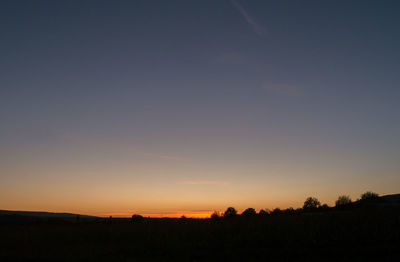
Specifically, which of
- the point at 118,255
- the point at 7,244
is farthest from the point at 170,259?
the point at 7,244

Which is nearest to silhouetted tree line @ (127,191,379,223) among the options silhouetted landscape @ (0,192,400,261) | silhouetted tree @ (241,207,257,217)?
silhouetted tree @ (241,207,257,217)

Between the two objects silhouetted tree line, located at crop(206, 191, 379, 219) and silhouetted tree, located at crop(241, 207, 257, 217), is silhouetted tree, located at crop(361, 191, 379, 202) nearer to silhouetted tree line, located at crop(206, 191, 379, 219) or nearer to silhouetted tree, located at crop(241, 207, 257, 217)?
silhouetted tree line, located at crop(206, 191, 379, 219)

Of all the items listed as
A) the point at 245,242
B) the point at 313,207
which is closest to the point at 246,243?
the point at 245,242

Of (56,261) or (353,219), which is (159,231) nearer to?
(56,261)

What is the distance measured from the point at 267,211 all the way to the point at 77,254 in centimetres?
3292

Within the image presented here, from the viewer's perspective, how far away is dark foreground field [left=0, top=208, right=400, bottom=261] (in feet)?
49.2

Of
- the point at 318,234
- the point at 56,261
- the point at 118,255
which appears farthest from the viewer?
the point at 318,234

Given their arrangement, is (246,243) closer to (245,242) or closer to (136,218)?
(245,242)

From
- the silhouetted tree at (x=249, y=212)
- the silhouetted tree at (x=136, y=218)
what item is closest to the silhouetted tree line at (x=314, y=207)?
the silhouetted tree at (x=249, y=212)

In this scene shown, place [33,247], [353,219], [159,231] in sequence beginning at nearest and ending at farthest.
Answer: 1. [33,247]
2. [353,219]
3. [159,231]

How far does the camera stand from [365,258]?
13727 mm

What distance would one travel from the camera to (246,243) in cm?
1744

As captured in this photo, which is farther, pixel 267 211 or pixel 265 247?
pixel 267 211

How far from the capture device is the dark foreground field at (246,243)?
49.2 feet
